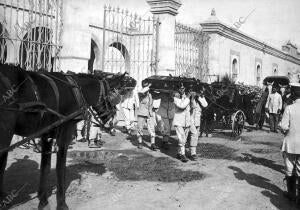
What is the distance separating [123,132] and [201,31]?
550 cm

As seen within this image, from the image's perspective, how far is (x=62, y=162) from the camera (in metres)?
4.93

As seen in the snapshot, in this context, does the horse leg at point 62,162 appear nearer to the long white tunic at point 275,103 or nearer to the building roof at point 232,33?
the long white tunic at point 275,103

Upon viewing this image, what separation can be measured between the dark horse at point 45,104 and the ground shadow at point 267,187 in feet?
9.78

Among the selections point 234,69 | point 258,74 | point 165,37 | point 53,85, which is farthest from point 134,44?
point 258,74

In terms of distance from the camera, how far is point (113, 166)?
7387mm

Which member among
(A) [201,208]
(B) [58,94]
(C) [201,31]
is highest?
(C) [201,31]

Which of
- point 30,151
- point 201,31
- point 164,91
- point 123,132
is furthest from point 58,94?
point 201,31

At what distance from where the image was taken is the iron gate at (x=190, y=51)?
1366 cm

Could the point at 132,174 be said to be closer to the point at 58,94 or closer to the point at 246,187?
the point at 246,187

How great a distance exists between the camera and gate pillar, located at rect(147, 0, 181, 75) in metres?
11.6

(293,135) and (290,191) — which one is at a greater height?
(293,135)

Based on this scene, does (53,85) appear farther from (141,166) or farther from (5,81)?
(141,166)

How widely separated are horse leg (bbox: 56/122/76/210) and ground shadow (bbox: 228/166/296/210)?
3.20m

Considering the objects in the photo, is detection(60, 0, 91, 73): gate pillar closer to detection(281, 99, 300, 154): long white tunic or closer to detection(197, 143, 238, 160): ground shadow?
detection(197, 143, 238, 160): ground shadow
